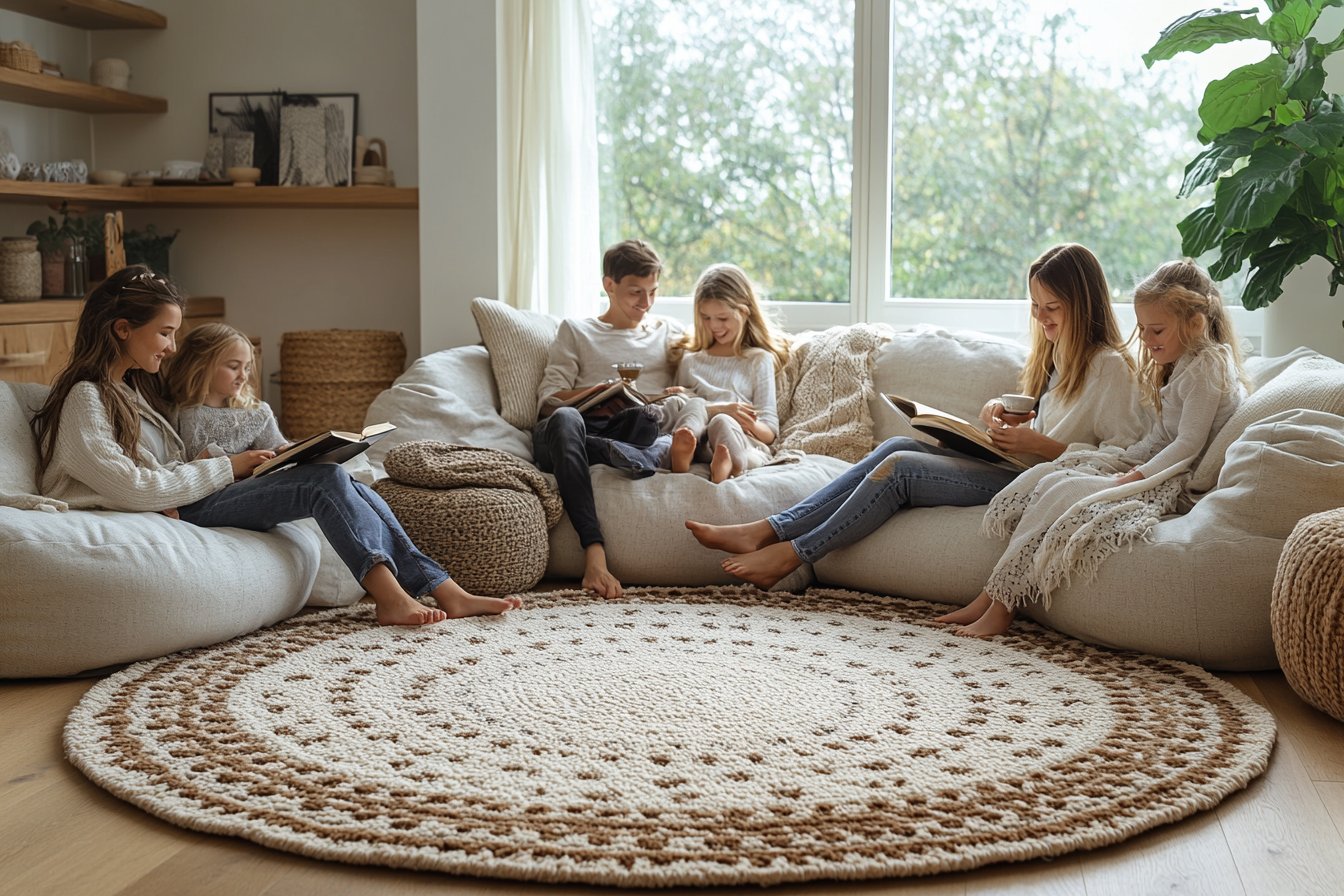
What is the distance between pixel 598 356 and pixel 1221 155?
179cm

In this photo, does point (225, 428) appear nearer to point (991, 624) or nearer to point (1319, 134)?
point (991, 624)

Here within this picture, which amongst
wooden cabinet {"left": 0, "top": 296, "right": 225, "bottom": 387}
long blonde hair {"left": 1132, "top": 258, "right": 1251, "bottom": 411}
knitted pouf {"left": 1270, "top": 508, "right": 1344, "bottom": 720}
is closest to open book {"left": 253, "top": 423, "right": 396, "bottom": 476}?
wooden cabinet {"left": 0, "top": 296, "right": 225, "bottom": 387}

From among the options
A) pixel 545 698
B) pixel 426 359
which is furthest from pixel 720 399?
pixel 545 698

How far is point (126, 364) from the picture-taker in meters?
2.95

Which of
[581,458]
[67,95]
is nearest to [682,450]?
[581,458]

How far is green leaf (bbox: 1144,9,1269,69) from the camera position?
352cm

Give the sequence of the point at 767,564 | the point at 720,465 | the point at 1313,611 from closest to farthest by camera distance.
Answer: the point at 1313,611 < the point at 767,564 < the point at 720,465

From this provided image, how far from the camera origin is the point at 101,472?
111 inches

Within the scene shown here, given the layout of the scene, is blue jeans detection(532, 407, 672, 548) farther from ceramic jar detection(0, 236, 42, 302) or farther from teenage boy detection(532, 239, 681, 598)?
ceramic jar detection(0, 236, 42, 302)

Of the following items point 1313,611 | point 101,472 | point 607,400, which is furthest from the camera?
point 607,400

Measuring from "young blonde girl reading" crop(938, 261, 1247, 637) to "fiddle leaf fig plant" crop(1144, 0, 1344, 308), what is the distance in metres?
0.51

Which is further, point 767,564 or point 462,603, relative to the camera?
point 767,564

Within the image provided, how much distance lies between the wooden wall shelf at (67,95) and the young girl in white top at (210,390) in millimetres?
1766

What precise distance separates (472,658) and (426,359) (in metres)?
1.48
